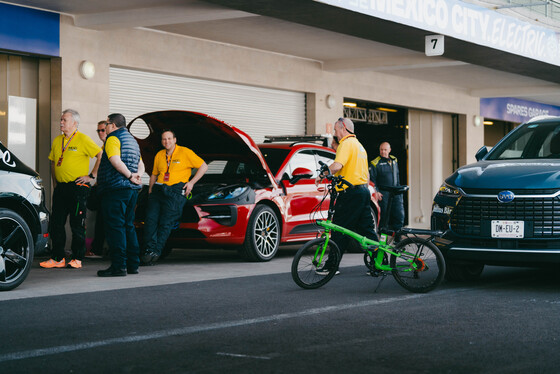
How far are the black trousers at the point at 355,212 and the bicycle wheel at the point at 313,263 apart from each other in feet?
1.16

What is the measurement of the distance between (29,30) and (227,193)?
428 cm

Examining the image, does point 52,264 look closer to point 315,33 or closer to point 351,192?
point 351,192

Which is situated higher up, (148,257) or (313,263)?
(313,263)

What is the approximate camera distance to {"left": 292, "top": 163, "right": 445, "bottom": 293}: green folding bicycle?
28.3 ft

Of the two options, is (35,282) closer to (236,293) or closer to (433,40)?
(236,293)

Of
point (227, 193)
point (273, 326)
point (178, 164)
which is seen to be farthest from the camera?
point (227, 193)

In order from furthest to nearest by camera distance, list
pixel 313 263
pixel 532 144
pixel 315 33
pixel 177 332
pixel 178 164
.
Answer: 1. pixel 315 33
2. pixel 178 164
3. pixel 532 144
4. pixel 313 263
5. pixel 177 332

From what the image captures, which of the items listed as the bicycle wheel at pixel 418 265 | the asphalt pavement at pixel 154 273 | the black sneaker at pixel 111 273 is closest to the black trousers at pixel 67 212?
the asphalt pavement at pixel 154 273

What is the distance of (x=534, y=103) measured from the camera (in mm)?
29500

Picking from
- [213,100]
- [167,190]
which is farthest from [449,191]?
[213,100]

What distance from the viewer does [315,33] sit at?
16203 mm

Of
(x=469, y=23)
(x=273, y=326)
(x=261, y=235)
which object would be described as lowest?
(x=273, y=326)

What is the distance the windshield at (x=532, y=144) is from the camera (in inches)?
380

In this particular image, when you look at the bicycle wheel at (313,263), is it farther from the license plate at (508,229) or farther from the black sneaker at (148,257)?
the black sneaker at (148,257)
